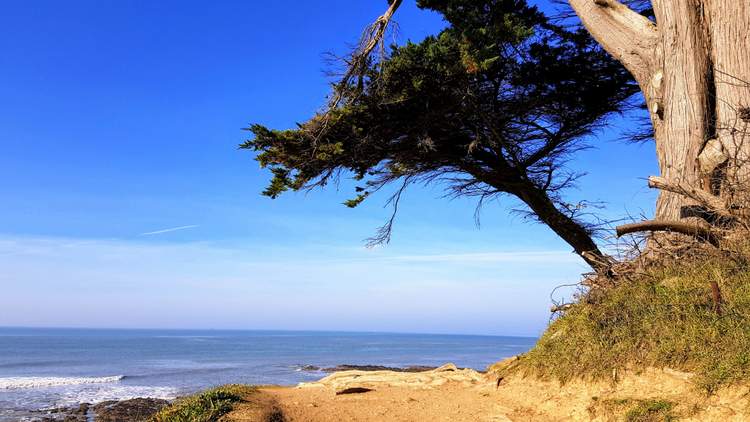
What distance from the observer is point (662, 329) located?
15.3ft

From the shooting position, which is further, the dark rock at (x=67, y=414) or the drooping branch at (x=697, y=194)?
the dark rock at (x=67, y=414)

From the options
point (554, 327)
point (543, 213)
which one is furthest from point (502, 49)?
point (554, 327)

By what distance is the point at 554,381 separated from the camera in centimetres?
520

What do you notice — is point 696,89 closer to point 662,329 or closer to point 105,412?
point 662,329

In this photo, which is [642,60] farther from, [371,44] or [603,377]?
[603,377]

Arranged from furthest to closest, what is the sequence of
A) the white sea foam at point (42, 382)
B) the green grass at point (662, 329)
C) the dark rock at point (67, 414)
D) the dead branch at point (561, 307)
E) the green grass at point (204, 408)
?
1. the white sea foam at point (42, 382)
2. the dark rock at point (67, 414)
3. the dead branch at point (561, 307)
4. the green grass at point (204, 408)
5. the green grass at point (662, 329)

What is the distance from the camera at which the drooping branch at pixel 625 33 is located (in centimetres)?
789

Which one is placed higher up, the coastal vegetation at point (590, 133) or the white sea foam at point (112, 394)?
the coastal vegetation at point (590, 133)

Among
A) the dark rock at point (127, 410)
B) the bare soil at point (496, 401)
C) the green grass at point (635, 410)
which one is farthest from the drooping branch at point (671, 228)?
the dark rock at point (127, 410)

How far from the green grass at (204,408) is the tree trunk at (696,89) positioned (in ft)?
17.9

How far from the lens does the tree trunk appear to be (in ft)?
22.0

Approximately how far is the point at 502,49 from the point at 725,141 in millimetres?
3669

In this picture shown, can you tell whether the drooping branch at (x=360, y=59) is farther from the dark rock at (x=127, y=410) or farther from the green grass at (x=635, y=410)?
the dark rock at (x=127, y=410)

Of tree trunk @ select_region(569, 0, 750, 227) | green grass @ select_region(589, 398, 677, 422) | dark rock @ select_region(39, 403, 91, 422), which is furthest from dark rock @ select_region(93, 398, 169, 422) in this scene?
tree trunk @ select_region(569, 0, 750, 227)
